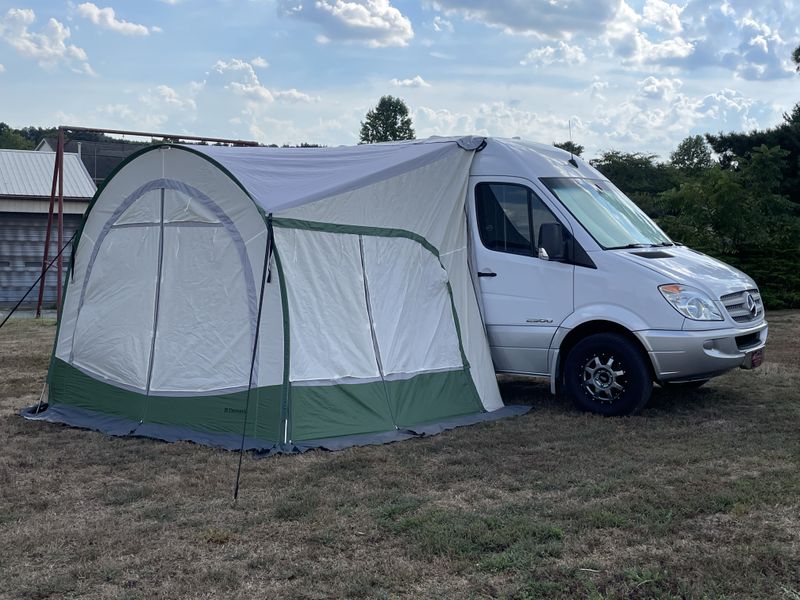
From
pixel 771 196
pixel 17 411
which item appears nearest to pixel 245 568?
pixel 17 411

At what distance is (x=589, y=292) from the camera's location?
25.5ft

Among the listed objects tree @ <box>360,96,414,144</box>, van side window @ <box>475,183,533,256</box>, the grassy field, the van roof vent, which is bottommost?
the grassy field

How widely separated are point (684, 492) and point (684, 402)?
126 inches

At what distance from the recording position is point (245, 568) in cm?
438

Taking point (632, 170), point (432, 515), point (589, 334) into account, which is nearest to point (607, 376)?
point (589, 334)

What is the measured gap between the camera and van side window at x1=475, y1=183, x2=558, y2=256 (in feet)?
26.7

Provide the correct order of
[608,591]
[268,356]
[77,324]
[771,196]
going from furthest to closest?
[771,196] < [77,324] < [268,356] < [608,591]

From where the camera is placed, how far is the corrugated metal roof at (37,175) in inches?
912

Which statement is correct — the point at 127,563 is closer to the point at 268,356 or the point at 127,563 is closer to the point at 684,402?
the point at 268,356

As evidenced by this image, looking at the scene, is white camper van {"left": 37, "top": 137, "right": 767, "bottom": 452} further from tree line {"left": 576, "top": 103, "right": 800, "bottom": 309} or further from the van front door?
tree line {"left": 576, "top": 103, "right": 800, "bottom": 309}

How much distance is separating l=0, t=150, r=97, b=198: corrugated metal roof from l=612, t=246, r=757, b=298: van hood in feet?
61.8

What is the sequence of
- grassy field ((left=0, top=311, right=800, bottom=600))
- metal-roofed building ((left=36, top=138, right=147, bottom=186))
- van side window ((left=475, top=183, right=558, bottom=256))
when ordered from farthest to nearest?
metal-roofed building ((left=36, top=138, right=147, bottom=186))
van side window ((left=475, top=183, right=558, bottom=256))
grassy field ((left=0, top=311, right=800, bottom=600))

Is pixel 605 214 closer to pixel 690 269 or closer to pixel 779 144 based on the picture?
pixel 690 269

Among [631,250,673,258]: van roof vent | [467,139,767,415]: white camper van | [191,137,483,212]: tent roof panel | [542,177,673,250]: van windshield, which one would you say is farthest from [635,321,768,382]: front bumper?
[191,137,483,212]: tent roof panel
